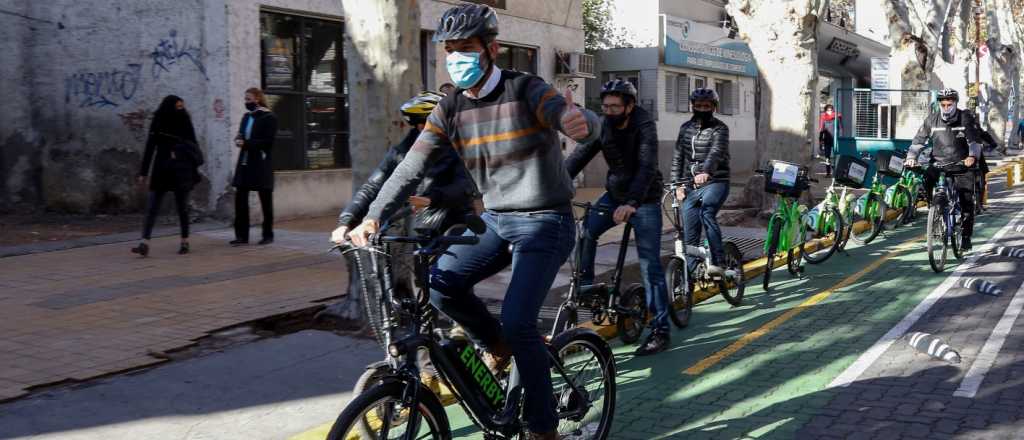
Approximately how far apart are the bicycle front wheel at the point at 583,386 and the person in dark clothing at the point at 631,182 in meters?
1.93

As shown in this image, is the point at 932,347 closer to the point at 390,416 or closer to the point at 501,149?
the point at 501,149

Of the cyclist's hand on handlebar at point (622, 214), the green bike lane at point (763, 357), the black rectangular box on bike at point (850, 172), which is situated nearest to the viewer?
the green bike lane at point (763, 357)

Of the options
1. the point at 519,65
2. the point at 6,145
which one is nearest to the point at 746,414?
the point at 6,145

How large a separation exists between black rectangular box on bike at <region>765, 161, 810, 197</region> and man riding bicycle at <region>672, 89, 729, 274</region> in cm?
139

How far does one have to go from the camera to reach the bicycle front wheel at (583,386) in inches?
173

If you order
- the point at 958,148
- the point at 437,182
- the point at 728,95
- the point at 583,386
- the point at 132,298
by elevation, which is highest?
the point at 728,95

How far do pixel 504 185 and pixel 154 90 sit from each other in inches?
427

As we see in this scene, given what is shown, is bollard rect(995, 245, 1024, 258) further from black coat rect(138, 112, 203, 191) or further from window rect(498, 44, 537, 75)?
window rect(498, 44, 537, 75)

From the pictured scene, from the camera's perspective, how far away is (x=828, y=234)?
11.2 meters

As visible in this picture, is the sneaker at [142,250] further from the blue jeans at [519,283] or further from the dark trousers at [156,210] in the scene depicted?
the blue jeans at [519,283]

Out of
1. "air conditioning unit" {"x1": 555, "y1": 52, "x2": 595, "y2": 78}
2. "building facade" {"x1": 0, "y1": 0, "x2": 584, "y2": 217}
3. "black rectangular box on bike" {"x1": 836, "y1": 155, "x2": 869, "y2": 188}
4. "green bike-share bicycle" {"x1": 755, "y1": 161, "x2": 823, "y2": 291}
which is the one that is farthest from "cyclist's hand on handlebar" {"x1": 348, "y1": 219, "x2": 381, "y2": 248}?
"air conditioning unit" {"x1": 555, "y1": 52, "x2": 595, "y2": 78}

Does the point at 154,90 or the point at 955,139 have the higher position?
the point at 154,90

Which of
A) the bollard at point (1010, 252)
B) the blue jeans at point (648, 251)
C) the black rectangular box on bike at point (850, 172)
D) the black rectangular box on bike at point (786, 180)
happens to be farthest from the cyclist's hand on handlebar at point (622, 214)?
the bollard at point (1010, 252)

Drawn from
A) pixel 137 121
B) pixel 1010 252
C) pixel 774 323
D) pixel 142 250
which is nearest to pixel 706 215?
pixel 774 323
